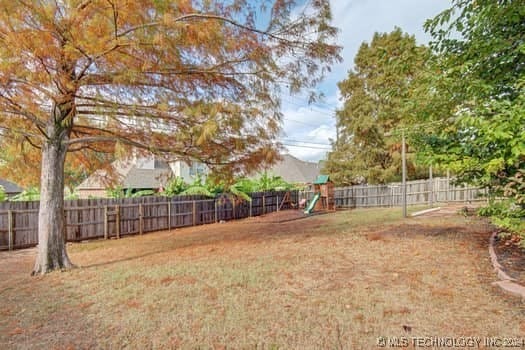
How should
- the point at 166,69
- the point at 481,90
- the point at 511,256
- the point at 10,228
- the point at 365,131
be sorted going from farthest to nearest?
1. the point at 365,131
2. the point at 10,228
3. the point at 166,69
4. the point at 511,256
5. the point at 481,90

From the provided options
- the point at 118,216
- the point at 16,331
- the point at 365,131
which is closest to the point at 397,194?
the point at 365,131

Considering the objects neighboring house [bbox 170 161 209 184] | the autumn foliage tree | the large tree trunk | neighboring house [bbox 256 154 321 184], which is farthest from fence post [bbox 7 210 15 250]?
neighboring house [bbox 256 154 321 184]

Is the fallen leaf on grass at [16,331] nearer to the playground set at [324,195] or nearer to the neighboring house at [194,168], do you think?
the neighboring house at [194,168]

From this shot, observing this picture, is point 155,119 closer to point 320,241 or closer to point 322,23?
point 322,23

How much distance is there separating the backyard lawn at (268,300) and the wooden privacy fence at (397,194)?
12.1 meters

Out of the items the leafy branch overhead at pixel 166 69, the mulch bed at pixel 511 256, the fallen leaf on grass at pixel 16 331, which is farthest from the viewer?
the leafy branch overhead at pixel 166 69

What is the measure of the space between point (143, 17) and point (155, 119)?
171 centimetres

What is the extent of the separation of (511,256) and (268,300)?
3734mm

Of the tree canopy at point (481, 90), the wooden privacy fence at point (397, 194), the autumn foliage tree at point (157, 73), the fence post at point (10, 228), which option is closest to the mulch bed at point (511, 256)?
the tree canopy at point (481, 90)

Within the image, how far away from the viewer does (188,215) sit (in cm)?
1332

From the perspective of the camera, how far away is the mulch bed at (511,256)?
370cm

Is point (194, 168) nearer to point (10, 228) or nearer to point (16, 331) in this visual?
point (16, 331)

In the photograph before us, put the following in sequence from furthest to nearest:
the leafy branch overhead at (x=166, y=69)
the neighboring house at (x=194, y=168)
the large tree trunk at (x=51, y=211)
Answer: the neighboring house at (x=194, y=168) → the large tree trunk at (x=51, y=211) → the leafy branch overhead at (x=166, y=69)

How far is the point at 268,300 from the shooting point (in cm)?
349
